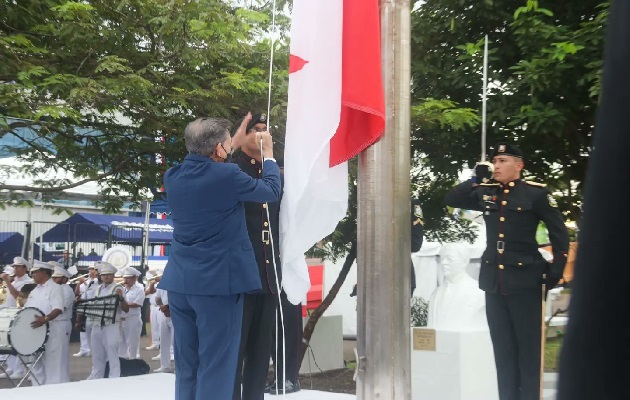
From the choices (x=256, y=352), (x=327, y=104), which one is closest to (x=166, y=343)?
(x=256, y=352)

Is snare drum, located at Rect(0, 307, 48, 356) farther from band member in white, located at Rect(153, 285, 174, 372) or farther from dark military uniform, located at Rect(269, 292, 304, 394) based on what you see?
dark military uniform, located at Rect(269, 292, 304, 394)

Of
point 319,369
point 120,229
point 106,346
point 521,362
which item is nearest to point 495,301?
point 521,362

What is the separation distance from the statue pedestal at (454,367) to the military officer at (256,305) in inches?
79.3

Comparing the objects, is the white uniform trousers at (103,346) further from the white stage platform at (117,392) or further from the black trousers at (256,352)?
the black trousers at (256,352)

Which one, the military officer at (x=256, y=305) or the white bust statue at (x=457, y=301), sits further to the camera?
the white bust statue at (x=457, y=301)

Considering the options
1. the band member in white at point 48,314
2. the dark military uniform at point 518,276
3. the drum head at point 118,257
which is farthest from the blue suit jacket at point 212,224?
the drum head at point 118,257

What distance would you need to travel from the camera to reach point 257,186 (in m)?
4.45

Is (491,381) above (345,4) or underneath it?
underneath

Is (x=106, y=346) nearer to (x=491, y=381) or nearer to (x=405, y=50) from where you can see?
(x=491, y=381)

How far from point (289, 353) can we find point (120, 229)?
1669cm

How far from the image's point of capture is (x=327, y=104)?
4.28 meters

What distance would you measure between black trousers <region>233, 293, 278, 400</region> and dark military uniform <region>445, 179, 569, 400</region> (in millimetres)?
1394

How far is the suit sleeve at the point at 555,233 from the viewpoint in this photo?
5.24 meters

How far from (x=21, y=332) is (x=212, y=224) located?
807 centimetres
